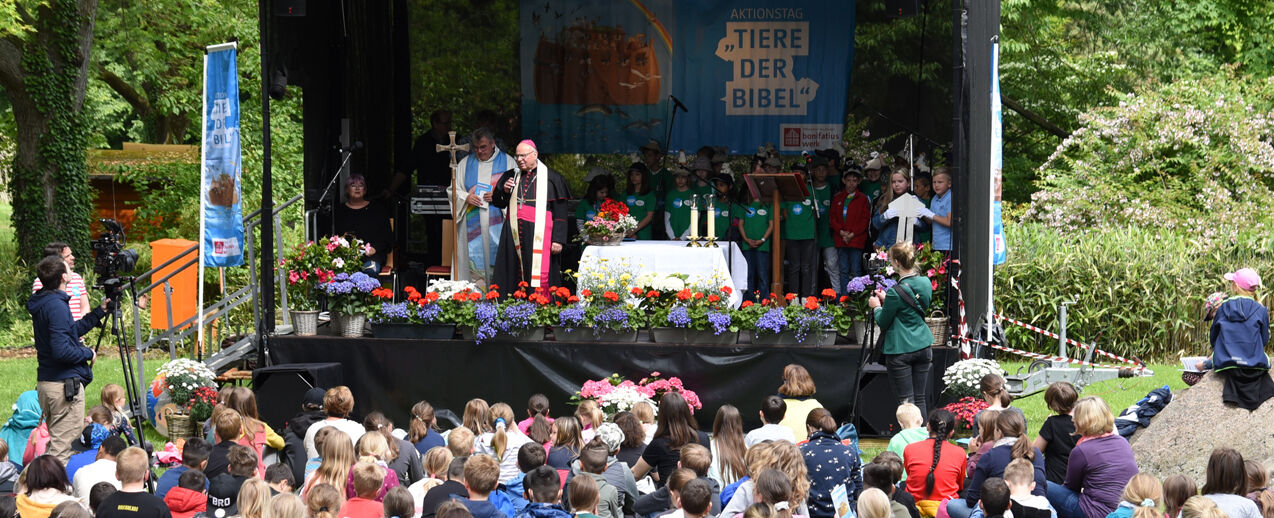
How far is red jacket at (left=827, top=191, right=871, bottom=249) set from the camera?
13.1 meters

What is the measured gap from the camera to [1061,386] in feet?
24.3

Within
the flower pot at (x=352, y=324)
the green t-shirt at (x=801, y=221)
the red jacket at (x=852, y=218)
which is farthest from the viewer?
the green t-shirt at (x=801, y=221)

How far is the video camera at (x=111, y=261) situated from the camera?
966 centimetres

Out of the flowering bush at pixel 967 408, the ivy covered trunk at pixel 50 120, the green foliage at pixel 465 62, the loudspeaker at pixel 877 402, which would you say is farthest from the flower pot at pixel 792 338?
the ivy covered trunk at pixel 50 120

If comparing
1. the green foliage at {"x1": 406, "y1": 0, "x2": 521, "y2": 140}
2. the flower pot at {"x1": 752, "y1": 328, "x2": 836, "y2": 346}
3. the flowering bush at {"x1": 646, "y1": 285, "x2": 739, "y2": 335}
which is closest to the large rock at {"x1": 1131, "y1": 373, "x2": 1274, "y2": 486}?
the flower pot at {"x1": 752, "y1": 328, "x2": 836, "y2": 346}

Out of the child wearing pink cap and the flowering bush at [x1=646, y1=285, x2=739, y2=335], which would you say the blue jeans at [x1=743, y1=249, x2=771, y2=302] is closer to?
the flowering bush at [x1=646, y1=285, x2=739, y2=335]

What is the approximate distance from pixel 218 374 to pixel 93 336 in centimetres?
727

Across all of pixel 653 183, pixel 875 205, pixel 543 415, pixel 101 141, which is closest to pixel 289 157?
pixel 101 141

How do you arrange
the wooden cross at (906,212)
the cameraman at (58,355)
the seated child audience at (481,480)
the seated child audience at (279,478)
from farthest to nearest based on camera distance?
the wooden cross at (906,212), the cameraman at (58,355), the seated child audience at (279,478), the seated child audience at (481,480)

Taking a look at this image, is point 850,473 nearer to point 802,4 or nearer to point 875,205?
point 875,205

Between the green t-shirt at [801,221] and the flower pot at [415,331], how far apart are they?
3.66 meters

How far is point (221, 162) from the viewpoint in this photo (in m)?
11.5

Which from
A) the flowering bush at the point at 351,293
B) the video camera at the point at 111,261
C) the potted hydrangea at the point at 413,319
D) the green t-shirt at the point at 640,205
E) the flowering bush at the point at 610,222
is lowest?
the potted hydrangea at the point at 413,319

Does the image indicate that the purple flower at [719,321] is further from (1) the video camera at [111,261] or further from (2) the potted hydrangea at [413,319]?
(1) the video camera at [111,261]
